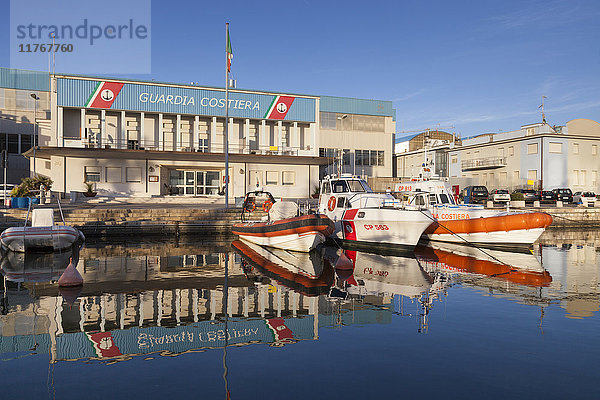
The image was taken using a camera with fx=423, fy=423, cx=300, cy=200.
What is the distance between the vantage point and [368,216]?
1842 cm

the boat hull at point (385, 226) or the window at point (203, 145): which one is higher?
the window at point (203, 145)

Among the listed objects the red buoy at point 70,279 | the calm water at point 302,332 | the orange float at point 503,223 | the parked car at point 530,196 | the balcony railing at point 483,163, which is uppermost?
the balcony railing at point 483,163

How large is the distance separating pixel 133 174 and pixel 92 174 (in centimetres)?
317

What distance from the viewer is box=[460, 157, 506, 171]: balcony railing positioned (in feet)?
168

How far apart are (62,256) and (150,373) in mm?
12622

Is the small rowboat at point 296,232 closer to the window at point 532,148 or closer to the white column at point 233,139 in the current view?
the white column at point 233,139

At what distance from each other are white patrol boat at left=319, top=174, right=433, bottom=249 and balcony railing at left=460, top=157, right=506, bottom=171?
35.9 metres

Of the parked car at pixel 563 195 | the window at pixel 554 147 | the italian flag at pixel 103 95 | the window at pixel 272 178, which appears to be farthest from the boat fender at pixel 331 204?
the window at pixel 554 147

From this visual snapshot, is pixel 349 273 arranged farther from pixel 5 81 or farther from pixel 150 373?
pixel 5 81

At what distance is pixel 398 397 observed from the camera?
205 inches

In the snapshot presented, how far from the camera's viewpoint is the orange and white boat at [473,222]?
18328 millimetres

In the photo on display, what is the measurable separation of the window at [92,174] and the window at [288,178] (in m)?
15.5

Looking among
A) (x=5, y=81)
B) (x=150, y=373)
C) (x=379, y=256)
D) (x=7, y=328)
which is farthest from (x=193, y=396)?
(x=5, y=81)

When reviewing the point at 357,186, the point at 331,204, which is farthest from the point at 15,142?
the point at 357,186
